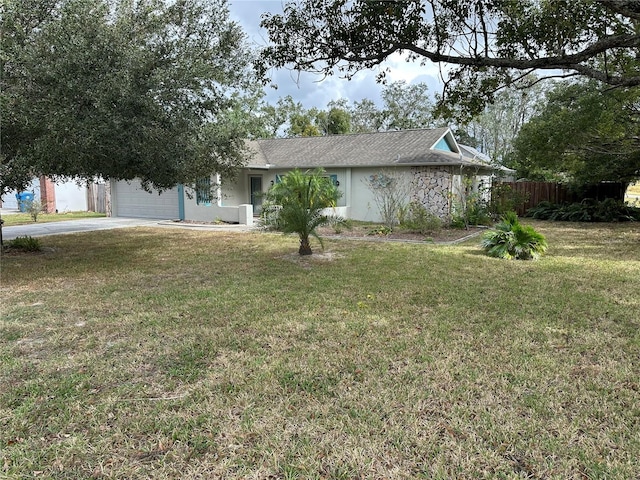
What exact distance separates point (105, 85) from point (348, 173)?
11.3m

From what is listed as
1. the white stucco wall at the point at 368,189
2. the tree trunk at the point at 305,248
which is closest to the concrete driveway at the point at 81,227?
the white stucco wall at the point at 368,189

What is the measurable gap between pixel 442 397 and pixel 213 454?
171 cm

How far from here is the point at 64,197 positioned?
22359 mm

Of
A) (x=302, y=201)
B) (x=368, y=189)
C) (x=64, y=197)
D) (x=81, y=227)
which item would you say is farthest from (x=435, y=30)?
(x=64, y=197)

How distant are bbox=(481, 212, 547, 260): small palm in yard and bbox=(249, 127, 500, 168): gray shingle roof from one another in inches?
206

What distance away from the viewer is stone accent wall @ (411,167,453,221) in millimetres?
14875

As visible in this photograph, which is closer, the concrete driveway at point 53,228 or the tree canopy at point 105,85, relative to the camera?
the tree canopy at point 105,85

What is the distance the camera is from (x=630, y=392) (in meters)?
3.17

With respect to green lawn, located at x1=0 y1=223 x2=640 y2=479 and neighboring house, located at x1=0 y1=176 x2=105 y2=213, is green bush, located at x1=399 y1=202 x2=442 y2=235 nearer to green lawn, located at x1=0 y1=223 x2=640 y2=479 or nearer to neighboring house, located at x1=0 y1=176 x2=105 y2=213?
green lawn, located at x1=0 y1=223 x2=640 y2=479

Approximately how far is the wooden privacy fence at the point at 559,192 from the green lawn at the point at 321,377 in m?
14.5

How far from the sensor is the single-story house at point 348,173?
1503cm

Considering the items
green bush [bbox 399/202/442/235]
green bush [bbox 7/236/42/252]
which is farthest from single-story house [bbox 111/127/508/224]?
green bush [bbox 7/236/42/252]

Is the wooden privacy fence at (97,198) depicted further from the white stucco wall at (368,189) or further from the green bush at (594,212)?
the green bush at (594,212)

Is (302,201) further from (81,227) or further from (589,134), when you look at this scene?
(81,227)
